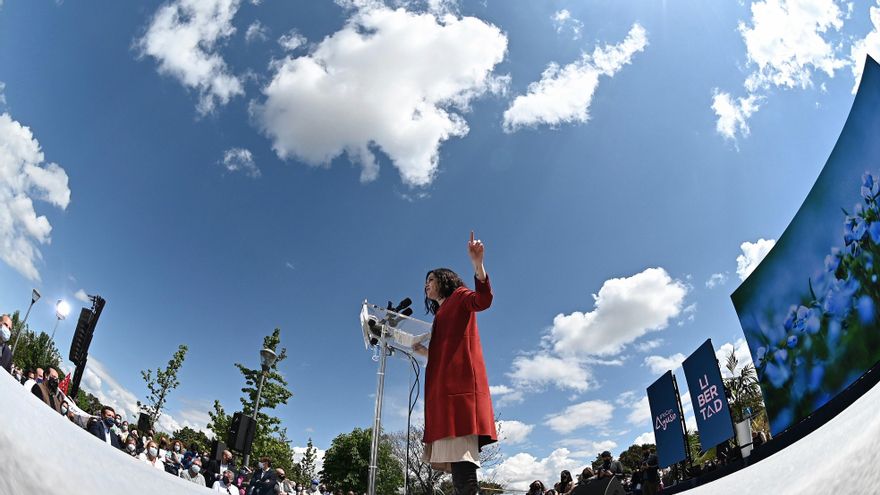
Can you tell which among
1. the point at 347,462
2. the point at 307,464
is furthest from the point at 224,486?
the point at 347,462

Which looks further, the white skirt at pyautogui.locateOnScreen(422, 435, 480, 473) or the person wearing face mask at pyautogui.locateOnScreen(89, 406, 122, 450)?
the white skirt at pyautogui.locateOnScreen(422, 435, 480, 473)

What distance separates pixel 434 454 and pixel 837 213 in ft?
6.57

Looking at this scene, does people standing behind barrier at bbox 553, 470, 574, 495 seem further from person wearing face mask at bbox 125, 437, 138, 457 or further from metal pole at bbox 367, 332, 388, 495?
person wearing face mask at bbox 125, 437, 138, 457

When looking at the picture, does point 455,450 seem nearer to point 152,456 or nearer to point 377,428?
point 377,428

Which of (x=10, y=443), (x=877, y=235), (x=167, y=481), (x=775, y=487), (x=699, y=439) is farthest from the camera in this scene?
(x=699, y=439)

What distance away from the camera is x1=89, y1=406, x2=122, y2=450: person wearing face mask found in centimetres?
74

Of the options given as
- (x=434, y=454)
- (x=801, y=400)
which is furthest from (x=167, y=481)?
(x=801, y=400)

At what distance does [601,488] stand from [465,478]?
2.53m

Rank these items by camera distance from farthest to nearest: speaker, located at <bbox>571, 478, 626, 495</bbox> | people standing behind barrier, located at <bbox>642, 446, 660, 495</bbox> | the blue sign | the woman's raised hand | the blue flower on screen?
the blue sign, people standing behind barrier, located at <bbox>642, 446, 660, 495</bbox>, speaker, located at <bbox>571, 478, 626, 495</bbox>, the blue flower on screen, the woman's raised hand

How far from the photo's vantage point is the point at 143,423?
1.02 meters

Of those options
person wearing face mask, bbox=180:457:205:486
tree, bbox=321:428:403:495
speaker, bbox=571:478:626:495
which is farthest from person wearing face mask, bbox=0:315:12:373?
tree, bbox=321:428:403:495

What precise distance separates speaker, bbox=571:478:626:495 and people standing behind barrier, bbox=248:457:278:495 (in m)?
3.60

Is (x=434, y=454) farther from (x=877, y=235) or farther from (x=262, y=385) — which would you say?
(x=262, y=385)

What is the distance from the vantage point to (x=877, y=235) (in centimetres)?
158
